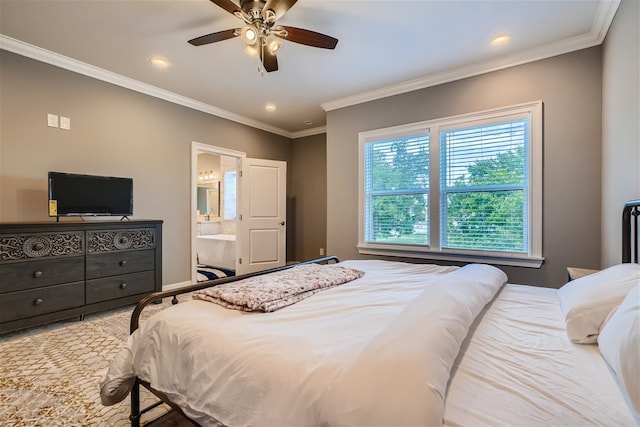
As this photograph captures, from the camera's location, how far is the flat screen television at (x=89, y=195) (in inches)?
111

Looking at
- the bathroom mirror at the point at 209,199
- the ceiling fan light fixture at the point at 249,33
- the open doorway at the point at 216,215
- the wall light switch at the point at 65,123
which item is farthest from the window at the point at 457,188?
the bathroom mirror at the point at 209,199

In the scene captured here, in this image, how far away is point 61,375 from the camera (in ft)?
6.41

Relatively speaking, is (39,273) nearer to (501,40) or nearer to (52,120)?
(52,120)

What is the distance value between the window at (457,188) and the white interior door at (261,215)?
71.5 inches

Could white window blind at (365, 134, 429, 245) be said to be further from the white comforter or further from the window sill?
the white comforter

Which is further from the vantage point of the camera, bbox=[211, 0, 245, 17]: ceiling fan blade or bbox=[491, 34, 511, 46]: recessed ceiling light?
bbox=[491, 34, 511, 46]: recessed ceiling light

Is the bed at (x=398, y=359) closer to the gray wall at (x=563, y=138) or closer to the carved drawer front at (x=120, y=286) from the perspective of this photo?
the gray wall at (x=563, y=138)

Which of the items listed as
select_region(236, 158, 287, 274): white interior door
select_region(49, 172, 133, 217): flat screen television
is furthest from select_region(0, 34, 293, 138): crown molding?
select_region(49, 172, 133, 217): flat screen television

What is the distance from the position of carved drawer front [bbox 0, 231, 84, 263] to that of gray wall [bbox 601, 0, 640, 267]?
4.52 m

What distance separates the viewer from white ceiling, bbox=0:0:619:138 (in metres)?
2.28

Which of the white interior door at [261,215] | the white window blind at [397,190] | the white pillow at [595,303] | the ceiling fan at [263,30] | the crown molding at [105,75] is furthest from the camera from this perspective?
the white interior door at [261,215]

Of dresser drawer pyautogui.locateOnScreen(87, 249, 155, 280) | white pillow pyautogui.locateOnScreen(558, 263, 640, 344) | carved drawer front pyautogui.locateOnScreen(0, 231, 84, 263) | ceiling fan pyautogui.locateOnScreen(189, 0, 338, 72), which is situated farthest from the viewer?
dresser drawer pyautogui.locateOnScreen(87, 249, 155, 280)

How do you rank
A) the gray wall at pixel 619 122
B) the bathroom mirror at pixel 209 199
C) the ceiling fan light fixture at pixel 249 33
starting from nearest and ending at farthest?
the gray wall at pixel 619 122 → the ceiling fan light fixture at pixel 249 33 → the bathroom mirror at pixel 209 199

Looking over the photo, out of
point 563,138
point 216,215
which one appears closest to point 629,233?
point 563,138
